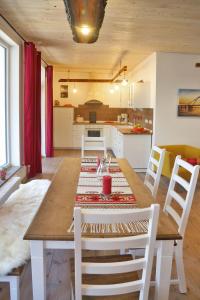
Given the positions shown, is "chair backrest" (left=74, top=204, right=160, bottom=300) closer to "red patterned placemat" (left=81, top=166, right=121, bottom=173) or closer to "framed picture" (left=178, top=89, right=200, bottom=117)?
"red patterned placemat" (left=81, top=166, right=121, bottom=173)

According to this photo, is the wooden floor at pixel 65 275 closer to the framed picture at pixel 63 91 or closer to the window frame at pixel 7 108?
the window frame at pixel 7 108

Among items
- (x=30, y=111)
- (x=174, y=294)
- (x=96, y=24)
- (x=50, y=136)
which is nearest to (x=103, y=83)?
(x=50, y=136)

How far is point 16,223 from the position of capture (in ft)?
7.34

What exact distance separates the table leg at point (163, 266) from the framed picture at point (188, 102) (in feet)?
16.5

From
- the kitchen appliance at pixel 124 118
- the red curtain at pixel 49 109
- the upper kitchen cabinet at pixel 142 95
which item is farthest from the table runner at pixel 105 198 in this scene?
the kitchen appliance at pixel 124 118

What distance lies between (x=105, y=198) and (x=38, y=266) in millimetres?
684

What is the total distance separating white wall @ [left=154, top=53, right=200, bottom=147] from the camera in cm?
603

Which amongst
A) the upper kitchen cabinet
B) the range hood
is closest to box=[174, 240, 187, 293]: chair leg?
the upper kitchen cabinet

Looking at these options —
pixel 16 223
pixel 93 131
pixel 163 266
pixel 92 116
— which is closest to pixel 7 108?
pixel 16 223

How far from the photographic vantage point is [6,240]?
1986 mm

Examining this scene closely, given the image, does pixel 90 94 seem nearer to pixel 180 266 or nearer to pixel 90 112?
pixel 90 112

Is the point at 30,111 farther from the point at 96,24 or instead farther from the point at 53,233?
the point at 53,233

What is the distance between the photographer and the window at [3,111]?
456 centimetres

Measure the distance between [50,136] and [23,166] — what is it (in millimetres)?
3057
